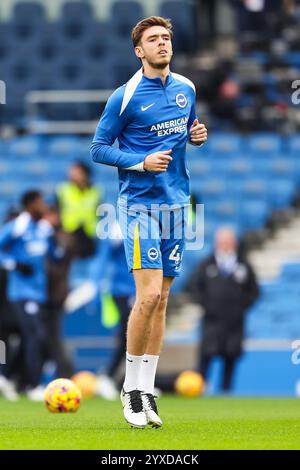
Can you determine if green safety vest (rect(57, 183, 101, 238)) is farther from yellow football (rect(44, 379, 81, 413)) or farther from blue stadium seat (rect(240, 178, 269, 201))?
yellow football (rect(44, 379, 81, 413))

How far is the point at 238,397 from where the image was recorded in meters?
15.6

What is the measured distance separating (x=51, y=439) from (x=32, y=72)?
16.4 meters

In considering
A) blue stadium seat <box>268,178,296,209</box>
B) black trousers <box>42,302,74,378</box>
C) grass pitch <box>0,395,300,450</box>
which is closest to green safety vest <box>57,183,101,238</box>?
blue stadium seat <box>268,178,296,209</box>

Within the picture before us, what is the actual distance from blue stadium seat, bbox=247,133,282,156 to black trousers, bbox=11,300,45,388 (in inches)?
261

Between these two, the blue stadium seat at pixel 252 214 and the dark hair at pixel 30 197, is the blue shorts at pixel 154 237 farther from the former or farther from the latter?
the blue stadium seat at pixel 252 214

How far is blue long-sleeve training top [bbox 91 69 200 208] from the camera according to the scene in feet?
30.1

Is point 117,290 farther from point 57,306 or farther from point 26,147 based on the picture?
point 26,147

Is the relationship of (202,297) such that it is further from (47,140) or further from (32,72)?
(32,72)

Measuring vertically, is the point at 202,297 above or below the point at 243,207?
below

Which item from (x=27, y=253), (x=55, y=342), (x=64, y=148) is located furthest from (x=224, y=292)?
(x=64, y=148)

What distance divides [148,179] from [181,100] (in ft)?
1.99

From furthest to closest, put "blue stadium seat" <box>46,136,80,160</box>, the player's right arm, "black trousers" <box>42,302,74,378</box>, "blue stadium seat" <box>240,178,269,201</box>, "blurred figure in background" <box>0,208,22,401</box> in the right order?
"blue stadium seat" <box>46,136,80,160</box> → "blue stadium seat" <box>240,178,269,201</box> → "blurred figure in background" <box>0,208,22,401</box> → "black trousers" <box>42,302,74,378</box> → the player's right arm

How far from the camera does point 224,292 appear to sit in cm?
1725
